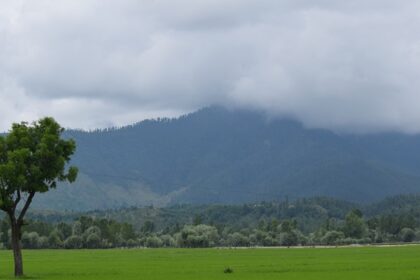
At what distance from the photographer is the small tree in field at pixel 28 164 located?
204ft

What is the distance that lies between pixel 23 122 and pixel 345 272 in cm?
Answer: 3010

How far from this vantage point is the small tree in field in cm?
6225

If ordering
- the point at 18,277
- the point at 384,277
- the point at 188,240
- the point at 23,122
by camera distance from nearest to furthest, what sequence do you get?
the point at 384,277 → the point at 18,277 → the point at 23,122 → the point at 188,240

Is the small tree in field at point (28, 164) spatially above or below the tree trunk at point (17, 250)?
above

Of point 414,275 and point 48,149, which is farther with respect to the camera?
point 48,149

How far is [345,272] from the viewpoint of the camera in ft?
209

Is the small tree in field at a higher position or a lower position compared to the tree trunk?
higher

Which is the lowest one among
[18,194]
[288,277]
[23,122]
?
[288,277]

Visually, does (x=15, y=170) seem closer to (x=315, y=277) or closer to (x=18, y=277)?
(x=18, y=277)

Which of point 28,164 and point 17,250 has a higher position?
point 28,164

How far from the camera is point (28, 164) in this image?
6366cm

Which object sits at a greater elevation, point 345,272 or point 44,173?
point 44,173

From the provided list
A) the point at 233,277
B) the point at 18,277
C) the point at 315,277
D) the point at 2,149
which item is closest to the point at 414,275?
the point at 315,277

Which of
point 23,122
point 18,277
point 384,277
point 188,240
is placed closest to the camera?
point 384,277
